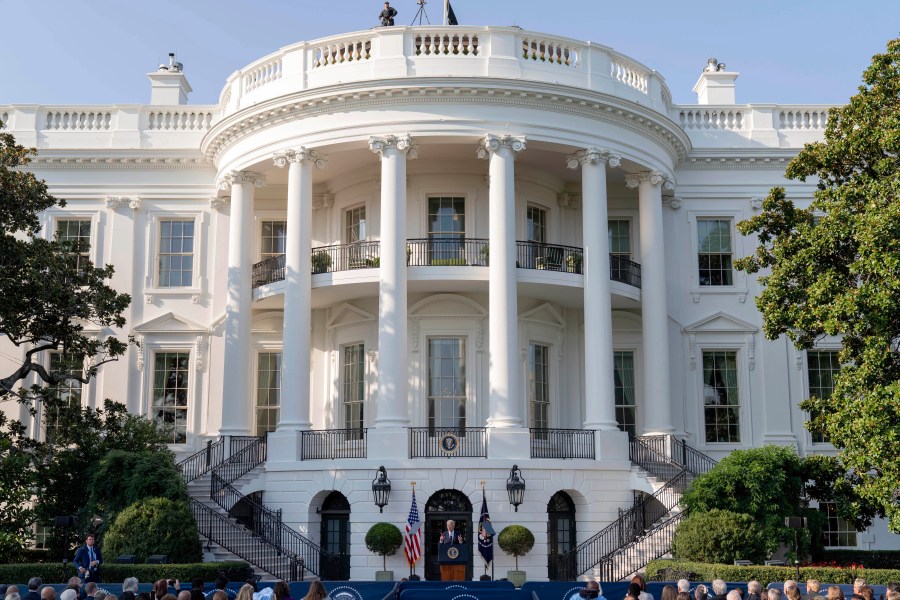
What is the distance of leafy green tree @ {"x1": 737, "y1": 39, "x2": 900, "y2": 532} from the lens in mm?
20016

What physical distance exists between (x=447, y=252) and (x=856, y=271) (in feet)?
37.6

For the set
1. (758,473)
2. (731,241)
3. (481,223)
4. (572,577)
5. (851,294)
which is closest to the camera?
(851,294)

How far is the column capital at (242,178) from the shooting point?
29531mm

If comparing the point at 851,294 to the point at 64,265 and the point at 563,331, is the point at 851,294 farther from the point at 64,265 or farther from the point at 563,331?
the point at 64,265

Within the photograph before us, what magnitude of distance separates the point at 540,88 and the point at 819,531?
12.5 meters

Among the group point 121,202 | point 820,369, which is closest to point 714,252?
point 820,369

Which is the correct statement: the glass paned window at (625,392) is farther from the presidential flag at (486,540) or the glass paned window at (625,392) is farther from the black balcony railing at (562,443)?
the presidential flag at (486,540)

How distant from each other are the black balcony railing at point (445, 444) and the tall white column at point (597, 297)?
9.18ft

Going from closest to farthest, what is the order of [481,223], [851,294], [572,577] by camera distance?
[851,294]
[572,577]
[481,223]

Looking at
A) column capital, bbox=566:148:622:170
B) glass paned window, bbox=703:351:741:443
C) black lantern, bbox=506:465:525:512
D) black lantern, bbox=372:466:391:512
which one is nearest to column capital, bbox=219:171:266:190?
column capital, bbox=566:148:622:170

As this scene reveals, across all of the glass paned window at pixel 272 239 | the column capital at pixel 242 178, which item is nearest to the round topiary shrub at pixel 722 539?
the column capital at pixel 242 178

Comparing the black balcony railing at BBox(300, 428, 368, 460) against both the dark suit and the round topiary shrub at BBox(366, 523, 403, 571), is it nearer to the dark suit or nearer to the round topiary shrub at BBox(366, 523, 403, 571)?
the round topiary shrub at BBox(366, 523, 403, 571)

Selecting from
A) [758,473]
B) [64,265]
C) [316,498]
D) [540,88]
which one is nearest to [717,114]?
[540,88]

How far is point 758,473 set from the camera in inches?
931
